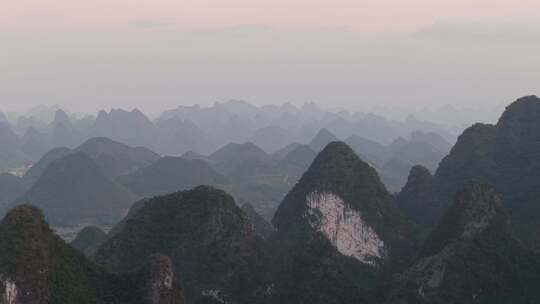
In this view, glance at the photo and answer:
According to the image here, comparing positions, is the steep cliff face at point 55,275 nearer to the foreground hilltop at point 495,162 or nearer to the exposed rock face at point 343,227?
the exposed rock face at point 343,227

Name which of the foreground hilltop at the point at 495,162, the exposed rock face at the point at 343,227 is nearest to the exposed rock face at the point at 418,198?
the foreground hilltop at the point at 495,162

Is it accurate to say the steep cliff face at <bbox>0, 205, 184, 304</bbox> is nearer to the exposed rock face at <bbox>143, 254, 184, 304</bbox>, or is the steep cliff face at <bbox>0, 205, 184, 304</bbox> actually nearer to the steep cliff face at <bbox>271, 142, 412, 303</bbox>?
the exposed rock face at <bbox>143, 254, 184, 304</bbox>

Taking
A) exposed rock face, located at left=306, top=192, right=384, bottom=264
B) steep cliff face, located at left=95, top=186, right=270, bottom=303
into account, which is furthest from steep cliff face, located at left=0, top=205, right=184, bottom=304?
exposed rock face, located at left=306, top=192, right=384, bottom=264

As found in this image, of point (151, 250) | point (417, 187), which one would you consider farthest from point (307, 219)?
point (417, 187)

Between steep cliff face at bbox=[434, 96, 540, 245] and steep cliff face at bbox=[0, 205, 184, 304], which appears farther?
steep cliff face at bbox=[434, 96, 540, 245]

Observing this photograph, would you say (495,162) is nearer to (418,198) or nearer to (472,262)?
(418,198)

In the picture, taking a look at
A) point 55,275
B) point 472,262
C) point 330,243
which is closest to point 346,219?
point 330,243
